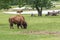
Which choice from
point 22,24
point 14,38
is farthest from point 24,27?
point 14,38

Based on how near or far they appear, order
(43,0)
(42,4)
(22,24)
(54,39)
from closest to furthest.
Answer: (54,39), (22,24), (43,0), (42,4)

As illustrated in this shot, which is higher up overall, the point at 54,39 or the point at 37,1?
the point at 54,39

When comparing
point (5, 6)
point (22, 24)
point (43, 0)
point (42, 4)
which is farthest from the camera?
point (42, 4)

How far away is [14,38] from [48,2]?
32746mm

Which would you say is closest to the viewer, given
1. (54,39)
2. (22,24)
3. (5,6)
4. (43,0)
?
(54,39)

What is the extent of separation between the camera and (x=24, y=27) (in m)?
23.7

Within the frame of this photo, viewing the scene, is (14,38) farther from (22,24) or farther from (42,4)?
(42,4)

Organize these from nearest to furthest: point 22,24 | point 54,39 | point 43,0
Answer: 1. point 54,39
2. point 22,24
3. point 43,0

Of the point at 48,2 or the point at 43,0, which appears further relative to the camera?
the point at 48,2

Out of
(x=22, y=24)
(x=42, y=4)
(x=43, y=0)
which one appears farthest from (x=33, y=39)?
(x=42, y=4)

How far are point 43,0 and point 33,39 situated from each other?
3009 cm

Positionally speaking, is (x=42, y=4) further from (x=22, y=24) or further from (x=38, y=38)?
(x=38, y=38)

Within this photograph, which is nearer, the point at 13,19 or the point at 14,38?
the point at 14,38

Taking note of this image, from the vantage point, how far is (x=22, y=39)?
16141 mm
